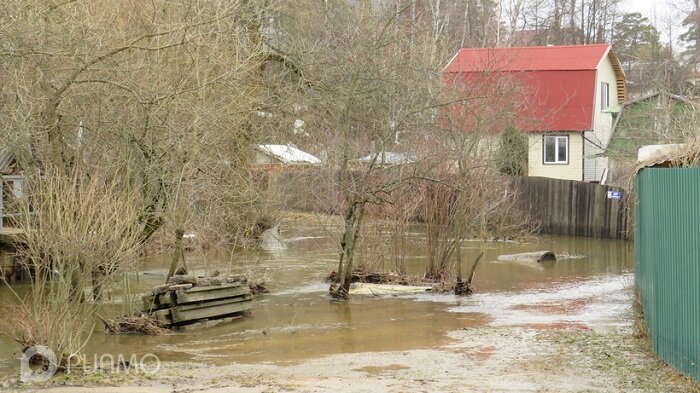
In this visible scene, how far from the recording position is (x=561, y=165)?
46469 millimetres

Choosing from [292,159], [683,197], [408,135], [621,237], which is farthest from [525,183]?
[683,197]

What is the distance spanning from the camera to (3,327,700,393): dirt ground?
10.1 metres

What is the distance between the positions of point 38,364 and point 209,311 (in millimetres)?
6232

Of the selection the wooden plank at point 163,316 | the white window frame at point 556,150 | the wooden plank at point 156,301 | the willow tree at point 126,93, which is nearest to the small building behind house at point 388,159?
the willow tree at point 126,93

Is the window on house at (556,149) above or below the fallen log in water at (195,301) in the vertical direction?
above

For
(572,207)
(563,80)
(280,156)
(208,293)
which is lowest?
(208,293)

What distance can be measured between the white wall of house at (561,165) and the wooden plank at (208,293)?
29552mm

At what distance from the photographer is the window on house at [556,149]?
46500mm

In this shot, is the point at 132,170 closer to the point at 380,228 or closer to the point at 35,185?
the point at 35,185

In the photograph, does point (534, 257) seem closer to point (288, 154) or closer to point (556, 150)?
point (288, 154)

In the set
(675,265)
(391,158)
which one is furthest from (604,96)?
(675,265)

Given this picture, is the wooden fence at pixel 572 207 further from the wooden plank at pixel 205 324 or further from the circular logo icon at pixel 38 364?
the circular logo icon at pixel 38 364

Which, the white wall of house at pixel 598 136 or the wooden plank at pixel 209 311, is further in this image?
the white wall of house at pixel 598 136

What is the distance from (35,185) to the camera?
14.5 metres
